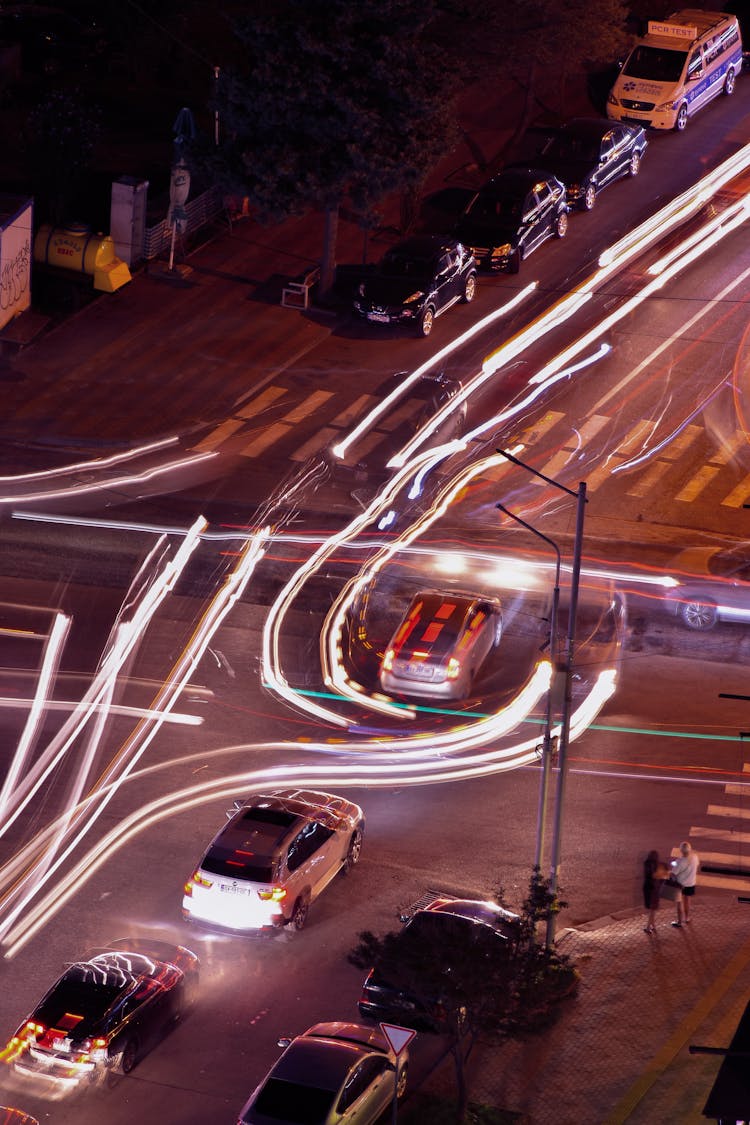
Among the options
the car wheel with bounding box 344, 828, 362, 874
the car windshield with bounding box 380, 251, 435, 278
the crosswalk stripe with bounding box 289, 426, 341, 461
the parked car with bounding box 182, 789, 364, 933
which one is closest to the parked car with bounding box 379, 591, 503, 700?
the car wheel with bounding box 344, 828, 362, 874

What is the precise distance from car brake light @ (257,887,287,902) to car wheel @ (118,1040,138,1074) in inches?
135

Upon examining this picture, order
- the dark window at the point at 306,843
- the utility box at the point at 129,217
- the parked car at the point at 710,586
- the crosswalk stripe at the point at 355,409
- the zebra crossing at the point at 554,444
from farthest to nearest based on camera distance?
1. the utility box at the point at 129,217
2. the crosswalk stripe at the point at 355,409
3. the zebra crossing at the point at 554,444
4. the parked car at the point at 710,586
5. the dark window at the point at 306,843

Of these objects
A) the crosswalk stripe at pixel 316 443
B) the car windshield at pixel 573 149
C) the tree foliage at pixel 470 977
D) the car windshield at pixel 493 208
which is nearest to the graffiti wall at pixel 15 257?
the crosswalk stripe at pixel 316 443

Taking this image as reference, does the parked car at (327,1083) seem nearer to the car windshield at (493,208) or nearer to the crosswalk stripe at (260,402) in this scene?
the crosswalk stripe at (260,402)

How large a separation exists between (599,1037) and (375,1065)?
348 centimetres

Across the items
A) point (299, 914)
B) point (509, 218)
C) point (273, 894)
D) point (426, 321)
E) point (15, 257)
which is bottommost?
point (299, 914)

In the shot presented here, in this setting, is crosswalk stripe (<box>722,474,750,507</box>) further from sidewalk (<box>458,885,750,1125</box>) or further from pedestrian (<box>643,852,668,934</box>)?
pedestrian (<box>643,852,668,934</box>)

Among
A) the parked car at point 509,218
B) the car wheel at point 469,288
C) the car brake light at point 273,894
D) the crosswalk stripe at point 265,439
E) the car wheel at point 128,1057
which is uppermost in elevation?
the parked car at point 509,218

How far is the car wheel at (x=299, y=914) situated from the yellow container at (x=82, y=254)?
2445cm

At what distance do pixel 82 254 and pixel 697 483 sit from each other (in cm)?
1744

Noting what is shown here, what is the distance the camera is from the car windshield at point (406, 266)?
4434cm

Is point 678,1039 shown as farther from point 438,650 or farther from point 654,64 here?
point 654,64

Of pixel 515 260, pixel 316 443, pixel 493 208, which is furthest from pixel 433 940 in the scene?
pixel 493 208

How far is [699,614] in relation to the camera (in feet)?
115
